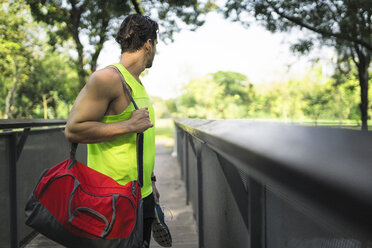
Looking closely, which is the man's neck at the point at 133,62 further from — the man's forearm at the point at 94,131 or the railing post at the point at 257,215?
the railing post at the point at 257,215

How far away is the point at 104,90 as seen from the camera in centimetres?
174

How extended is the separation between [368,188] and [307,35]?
14.8m

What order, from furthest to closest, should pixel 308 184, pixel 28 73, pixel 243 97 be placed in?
1. pixel 243 97
2. pixel 28 73
3. pixel 308 184

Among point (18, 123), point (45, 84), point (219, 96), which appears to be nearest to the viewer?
point (18, 123)

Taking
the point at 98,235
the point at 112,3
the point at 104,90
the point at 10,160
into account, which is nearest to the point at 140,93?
the point at 104,90

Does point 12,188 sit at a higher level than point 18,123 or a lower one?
lower

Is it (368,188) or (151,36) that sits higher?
(151,36)

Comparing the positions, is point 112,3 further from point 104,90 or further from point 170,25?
point 104,90

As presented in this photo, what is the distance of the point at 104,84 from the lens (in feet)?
5.70

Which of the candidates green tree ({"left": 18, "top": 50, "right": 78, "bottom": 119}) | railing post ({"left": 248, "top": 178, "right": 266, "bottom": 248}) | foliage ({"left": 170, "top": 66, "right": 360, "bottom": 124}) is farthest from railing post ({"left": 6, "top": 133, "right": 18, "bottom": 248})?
foliage ({"left": 170, "top": 66, "right": 360, "bottom": 124})

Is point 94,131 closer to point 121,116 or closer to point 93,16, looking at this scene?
point 121,116

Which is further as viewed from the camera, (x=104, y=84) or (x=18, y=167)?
(x=18, y=167)

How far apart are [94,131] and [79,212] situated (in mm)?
399

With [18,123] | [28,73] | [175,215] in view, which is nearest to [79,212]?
[18,123]
